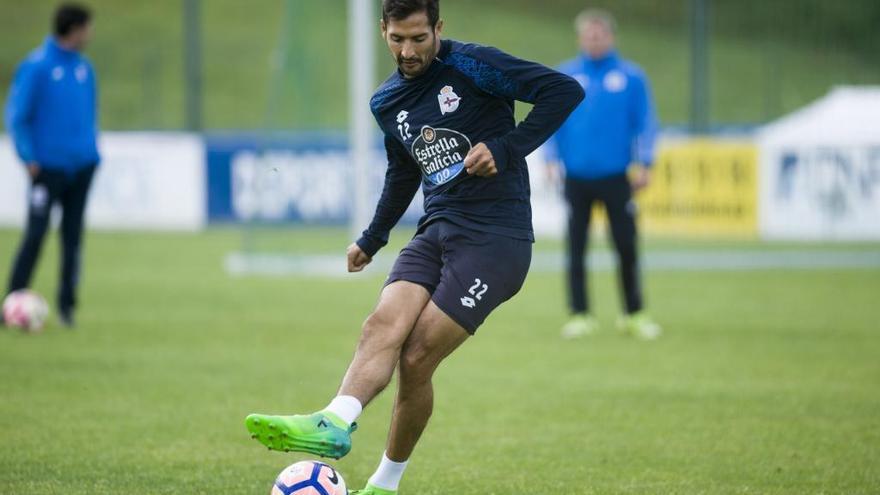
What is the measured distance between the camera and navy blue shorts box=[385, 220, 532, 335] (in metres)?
5.64

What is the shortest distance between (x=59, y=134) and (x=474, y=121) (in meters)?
6.83

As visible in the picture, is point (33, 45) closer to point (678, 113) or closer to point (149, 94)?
point (149, 94)

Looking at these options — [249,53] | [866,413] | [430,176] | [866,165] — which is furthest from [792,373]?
[249,53]

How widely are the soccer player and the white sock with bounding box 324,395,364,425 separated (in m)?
0.08

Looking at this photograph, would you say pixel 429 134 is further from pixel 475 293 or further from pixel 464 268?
pixel 475 293

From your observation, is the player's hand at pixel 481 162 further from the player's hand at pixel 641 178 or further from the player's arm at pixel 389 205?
the player's hand at pixel 641 178

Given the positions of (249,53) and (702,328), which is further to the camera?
(249,53)

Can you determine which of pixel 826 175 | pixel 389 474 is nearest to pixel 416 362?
pixel 389 474

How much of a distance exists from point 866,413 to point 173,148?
60.4 ft

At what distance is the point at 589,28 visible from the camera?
11.9 metres

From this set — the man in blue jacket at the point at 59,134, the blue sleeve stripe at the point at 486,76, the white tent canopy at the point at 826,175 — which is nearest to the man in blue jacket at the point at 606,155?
the man in blue jacket at the point at 59,134

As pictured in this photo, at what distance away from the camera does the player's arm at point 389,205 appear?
6.15 m

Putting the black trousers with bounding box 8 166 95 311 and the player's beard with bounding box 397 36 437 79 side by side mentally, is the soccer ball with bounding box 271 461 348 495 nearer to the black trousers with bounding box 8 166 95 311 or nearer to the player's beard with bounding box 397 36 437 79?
the player's beard with bounding box 397 36 437 79

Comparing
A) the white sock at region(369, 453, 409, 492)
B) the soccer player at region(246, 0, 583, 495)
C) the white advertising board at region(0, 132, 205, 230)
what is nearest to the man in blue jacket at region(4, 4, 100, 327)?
the soccer player at region(246, 0, 583, 495)
